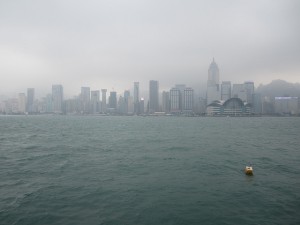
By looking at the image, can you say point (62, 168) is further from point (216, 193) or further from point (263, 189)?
point (263, 189)

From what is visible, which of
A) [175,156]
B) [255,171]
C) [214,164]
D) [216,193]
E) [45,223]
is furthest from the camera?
[175,156]

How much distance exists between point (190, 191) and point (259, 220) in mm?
5751

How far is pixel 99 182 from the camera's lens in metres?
20.5

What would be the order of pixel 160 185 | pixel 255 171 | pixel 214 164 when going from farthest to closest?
pixel 214 164, pixel 255 171, pixel 160 185

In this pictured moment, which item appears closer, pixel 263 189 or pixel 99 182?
pixel 263 189

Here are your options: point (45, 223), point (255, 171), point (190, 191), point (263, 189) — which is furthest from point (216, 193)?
point (45, 223)

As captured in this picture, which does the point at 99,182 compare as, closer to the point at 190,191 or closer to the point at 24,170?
the point at 190,191

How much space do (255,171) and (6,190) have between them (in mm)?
22881

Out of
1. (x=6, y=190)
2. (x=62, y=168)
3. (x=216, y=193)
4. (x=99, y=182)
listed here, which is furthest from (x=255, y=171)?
(x=6, y=190)

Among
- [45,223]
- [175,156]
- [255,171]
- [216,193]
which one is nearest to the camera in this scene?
[45,223]

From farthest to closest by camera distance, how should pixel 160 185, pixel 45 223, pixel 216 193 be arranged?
pixel 160 185
pixel 216 193
pixel 45 223

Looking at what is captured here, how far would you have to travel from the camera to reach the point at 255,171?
2478 centimetres

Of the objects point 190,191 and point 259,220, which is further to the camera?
point 190,191

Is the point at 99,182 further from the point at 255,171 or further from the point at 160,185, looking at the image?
the point at 255,171
